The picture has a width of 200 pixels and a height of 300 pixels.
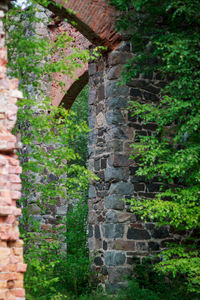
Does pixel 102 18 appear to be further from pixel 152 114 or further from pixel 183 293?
pixel 183 293

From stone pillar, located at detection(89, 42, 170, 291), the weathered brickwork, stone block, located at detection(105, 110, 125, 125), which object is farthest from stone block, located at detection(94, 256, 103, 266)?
the weathered brickwork

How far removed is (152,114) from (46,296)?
10.8 ft

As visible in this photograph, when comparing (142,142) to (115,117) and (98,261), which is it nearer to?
(115,117)

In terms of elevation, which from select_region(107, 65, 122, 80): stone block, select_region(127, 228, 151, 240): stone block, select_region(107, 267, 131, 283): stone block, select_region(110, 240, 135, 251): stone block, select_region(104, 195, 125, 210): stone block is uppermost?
select_region(107, 65, 122, 80): stone block

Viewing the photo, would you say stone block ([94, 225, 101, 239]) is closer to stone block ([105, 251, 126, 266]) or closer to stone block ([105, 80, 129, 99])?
stone block ([105, 251, 126, 266])

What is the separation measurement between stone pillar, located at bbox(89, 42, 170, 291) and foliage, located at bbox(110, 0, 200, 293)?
0.33 meters

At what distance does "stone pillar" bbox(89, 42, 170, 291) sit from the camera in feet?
24.8

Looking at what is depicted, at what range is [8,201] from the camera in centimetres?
372

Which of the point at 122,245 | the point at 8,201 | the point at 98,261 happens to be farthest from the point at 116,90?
the point at 8,201

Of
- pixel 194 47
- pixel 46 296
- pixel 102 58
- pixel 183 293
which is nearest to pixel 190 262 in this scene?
pixel 183 293

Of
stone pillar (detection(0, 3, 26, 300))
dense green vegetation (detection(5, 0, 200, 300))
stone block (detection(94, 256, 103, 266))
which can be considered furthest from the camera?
stone block (detection(94, 256, 103, 266))

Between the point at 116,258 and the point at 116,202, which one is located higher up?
the point at 116,202

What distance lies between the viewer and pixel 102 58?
844 centimetres

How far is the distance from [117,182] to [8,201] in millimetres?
4137
